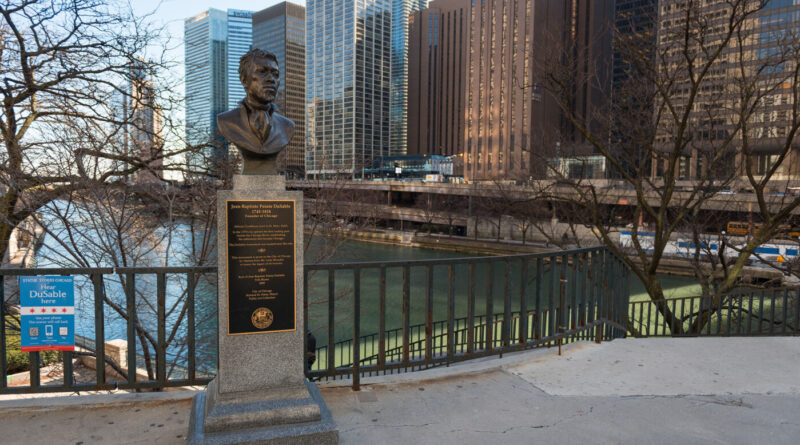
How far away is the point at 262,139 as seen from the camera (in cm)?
366

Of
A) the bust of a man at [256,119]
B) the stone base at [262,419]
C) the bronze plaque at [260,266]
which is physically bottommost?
the stone base at [262,419]

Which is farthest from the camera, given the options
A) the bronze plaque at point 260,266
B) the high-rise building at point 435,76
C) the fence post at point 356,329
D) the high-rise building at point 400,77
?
the high-rise building at point 400,77

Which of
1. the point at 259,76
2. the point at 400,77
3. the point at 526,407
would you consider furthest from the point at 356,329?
the point at 400,77

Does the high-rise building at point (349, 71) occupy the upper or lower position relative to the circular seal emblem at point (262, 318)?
upper

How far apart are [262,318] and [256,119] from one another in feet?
4.80

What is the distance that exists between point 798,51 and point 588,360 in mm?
6991

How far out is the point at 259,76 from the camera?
3.62m

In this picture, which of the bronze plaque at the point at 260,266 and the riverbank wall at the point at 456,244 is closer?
the bronze plaque at the point at 260,266

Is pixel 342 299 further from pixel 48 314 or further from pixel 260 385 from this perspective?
pixel 260 385

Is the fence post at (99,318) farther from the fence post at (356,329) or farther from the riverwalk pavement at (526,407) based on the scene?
the fence post at (356,329)

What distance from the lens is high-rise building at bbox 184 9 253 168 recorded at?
11141mm

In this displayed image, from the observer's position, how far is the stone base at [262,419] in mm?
3221

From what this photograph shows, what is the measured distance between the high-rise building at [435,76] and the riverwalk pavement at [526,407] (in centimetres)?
14635

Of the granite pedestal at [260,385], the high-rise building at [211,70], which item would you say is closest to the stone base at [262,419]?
the granite pedestal at [260,385]
